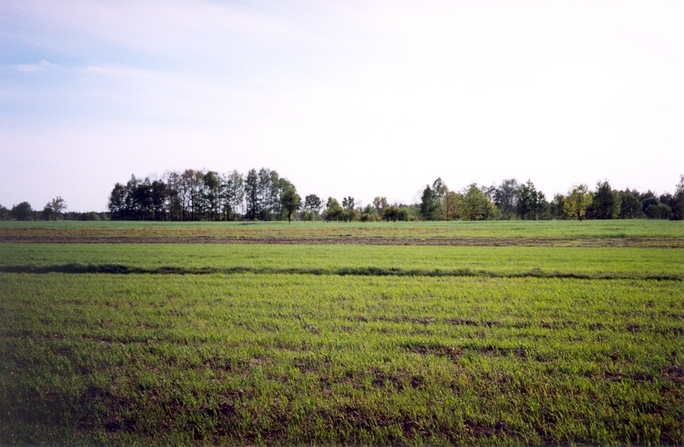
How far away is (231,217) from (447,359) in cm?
7946

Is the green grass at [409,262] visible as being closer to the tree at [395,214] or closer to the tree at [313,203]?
the tree at [395,214]

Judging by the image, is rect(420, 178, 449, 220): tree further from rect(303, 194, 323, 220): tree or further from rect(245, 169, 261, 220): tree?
rect(245, 169, 261, 220): tree

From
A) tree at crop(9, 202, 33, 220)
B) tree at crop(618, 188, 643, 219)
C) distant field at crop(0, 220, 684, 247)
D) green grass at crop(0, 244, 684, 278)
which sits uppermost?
tree at crop(618, 188, 643, 219)

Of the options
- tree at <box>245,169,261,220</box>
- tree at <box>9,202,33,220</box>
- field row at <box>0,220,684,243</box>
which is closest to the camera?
tree at <box>9,202,33,220</box>

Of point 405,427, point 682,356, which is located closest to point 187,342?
point 405,427

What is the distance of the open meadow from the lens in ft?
15.1

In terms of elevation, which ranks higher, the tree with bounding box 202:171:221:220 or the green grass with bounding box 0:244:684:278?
the tree with bounding box 202:171:221:220

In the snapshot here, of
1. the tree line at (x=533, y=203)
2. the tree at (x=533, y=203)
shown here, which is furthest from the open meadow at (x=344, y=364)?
the tree at (x=533, y=203)

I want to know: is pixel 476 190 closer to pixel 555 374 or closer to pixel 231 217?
pixel 231 217

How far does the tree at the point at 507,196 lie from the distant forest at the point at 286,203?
36.3ft

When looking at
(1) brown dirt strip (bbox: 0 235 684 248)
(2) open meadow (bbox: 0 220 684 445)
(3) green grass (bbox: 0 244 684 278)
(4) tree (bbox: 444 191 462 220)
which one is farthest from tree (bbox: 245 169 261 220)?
(2) open meadow (bbox: 0 220 684 445)

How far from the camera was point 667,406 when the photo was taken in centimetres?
491

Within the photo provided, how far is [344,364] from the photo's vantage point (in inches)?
243

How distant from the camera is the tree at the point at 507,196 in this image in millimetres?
122600
